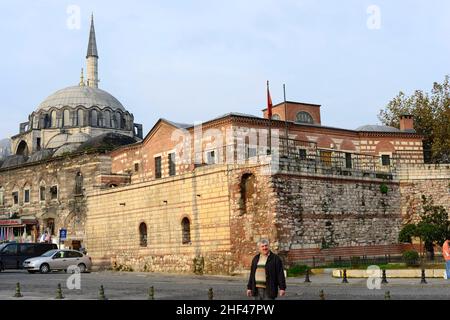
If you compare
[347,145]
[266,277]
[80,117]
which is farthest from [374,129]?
[80,117]

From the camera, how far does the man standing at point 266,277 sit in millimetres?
8805

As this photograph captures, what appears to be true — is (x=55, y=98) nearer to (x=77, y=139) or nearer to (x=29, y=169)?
(x=77, y=139)

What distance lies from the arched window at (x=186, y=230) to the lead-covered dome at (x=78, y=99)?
34.7 meters

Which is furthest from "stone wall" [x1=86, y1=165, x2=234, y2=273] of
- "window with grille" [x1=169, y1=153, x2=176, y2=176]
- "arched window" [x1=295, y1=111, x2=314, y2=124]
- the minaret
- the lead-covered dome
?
the minaret

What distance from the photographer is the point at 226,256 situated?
24.2m

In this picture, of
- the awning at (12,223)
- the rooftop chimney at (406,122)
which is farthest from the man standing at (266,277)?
the awning at (12,223)

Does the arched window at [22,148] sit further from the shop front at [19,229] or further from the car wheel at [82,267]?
the car wheel at [82,267]

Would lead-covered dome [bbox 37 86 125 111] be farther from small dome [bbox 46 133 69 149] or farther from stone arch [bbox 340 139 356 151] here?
stone arch [bbox 340 139 356 151]

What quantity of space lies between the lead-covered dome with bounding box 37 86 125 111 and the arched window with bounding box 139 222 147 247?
104 feet

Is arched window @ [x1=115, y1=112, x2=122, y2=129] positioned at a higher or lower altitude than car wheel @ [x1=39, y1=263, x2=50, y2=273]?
higher

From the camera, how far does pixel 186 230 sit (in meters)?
26.8

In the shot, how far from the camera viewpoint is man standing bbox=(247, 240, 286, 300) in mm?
8805
